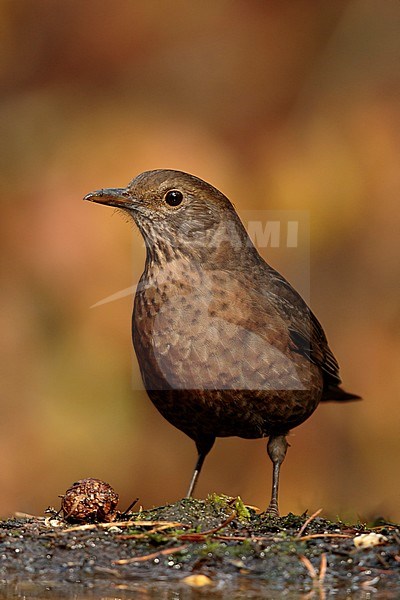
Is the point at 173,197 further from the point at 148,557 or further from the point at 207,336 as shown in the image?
the point at 148,557

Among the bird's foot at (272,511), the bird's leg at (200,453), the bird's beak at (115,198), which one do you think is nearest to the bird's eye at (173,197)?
the bird's beak at (115,198)

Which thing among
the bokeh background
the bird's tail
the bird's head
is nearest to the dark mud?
the bird's head

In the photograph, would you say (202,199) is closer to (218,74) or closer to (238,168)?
(238,168)

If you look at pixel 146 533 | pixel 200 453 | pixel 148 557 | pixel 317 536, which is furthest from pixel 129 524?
pixel 200 453

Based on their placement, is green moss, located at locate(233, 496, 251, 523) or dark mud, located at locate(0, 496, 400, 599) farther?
green moss, located at locate(233, 496, 251, 523)

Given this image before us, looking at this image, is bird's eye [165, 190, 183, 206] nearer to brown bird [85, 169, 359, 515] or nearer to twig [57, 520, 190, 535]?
brown bird [85, 169, 359, 515]
